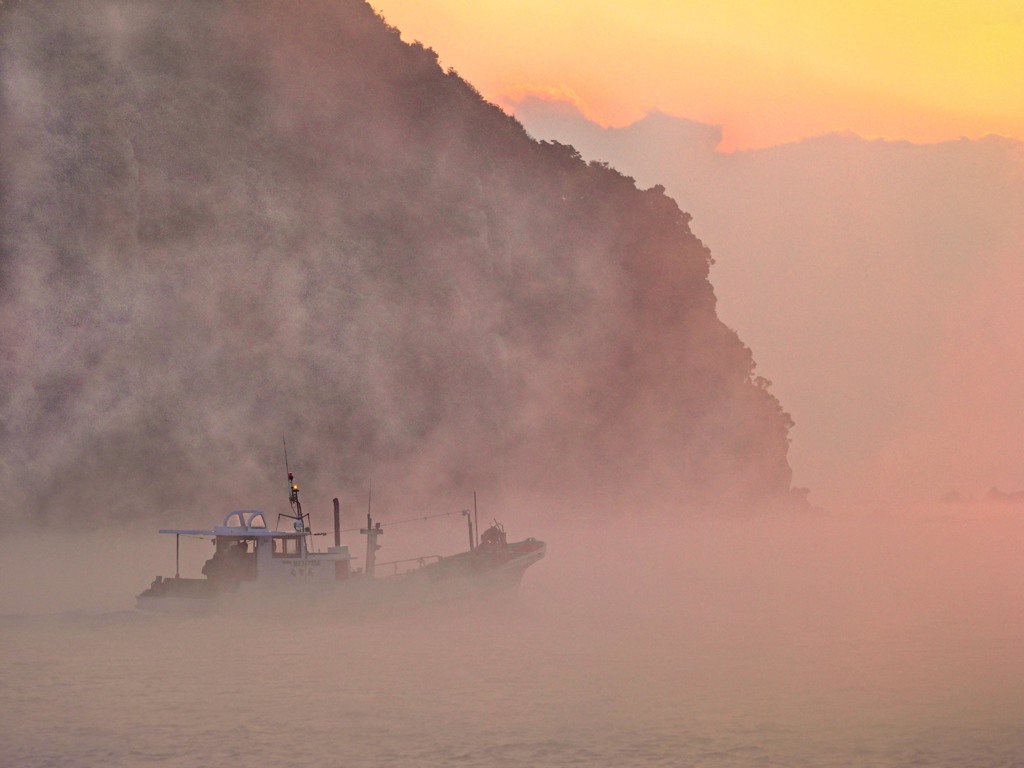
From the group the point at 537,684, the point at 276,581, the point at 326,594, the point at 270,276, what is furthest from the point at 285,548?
the point at 270,276

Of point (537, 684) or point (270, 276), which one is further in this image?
point (270, 276)

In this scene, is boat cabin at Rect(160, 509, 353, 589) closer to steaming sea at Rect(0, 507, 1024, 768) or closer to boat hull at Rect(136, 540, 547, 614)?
boat hull at Rect(136, 540, 547, 614)

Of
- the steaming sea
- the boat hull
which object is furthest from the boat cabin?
the steaming sea

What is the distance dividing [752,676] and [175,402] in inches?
2405

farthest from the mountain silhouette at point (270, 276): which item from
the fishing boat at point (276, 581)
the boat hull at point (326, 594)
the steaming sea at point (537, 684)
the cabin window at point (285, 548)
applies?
the cabin window at point (285, 548)

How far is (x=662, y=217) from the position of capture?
135 m

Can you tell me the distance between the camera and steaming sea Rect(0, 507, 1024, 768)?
2923cm

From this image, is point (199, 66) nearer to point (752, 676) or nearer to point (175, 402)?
point (175, 402)

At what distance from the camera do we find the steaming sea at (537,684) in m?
29.2

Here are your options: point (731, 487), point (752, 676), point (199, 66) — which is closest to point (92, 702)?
point (752, 676)

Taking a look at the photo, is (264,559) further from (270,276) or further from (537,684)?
(270,276)

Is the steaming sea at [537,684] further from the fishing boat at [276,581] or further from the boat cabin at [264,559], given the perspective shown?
the boat cabin at [264,559]

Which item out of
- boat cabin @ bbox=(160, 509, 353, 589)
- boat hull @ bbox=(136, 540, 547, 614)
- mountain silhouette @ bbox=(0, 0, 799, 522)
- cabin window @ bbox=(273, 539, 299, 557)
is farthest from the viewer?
mountain silhouette @ bbox=(0, 0, 799, 522)

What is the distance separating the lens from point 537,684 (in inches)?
1475
